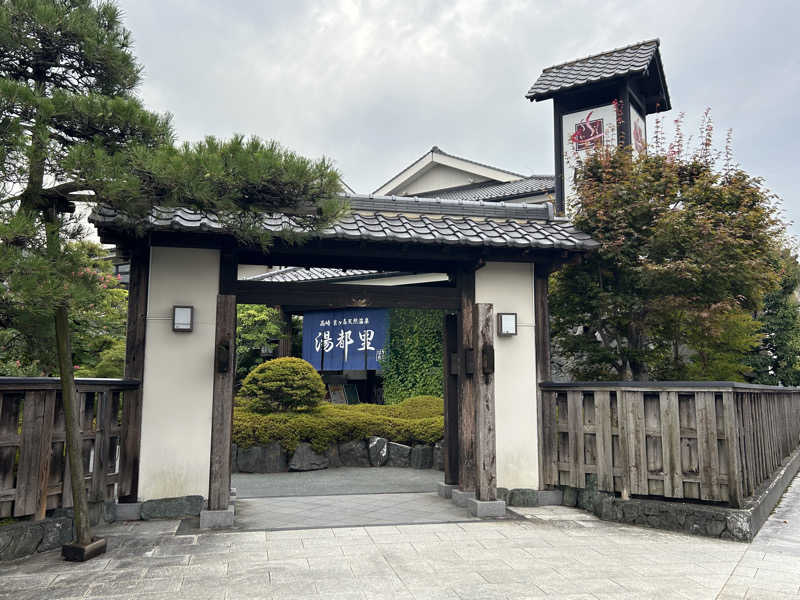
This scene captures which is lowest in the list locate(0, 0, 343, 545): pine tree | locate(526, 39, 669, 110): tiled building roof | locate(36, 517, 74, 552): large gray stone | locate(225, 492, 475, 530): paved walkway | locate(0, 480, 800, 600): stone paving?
locate(225, 492, 475, 530): paved walkway

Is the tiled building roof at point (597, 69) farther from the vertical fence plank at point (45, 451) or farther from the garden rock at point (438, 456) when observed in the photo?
the vertical fence plank at point (45, 451)

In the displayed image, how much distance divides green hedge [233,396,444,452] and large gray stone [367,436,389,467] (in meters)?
0.13

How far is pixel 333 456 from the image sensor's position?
10664mm

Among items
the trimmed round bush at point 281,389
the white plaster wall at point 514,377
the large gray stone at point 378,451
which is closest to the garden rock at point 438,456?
the large gray stone at point 378,451

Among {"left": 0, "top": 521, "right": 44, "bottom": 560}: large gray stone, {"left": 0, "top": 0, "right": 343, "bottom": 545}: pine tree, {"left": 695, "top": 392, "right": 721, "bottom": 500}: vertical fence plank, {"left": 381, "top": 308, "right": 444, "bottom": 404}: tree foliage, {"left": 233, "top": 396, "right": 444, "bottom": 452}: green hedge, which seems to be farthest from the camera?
{"left": 381, "top": 308, "right": 444, "bottom": 404}: tree foliage

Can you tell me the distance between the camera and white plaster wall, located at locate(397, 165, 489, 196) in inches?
762

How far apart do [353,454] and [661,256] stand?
244 inches

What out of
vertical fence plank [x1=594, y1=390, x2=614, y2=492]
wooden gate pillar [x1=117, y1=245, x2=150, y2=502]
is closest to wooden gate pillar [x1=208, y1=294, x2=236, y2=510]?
wooden gate pillar [x1=117, y1=245, x2=150, y2=502]

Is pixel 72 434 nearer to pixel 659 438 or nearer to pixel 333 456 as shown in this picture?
pixel 659 438

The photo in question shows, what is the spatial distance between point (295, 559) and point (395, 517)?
194 cm

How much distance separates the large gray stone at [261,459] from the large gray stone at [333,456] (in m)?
0.81

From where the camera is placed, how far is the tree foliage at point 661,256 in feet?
23.6

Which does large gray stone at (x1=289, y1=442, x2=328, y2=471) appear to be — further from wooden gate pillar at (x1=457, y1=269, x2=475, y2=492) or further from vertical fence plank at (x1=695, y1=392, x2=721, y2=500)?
vertical fence plank at (x1=695, y1=392, x2=721, y2=500)

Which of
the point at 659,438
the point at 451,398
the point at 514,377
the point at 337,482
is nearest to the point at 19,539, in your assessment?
the point at 451,398
